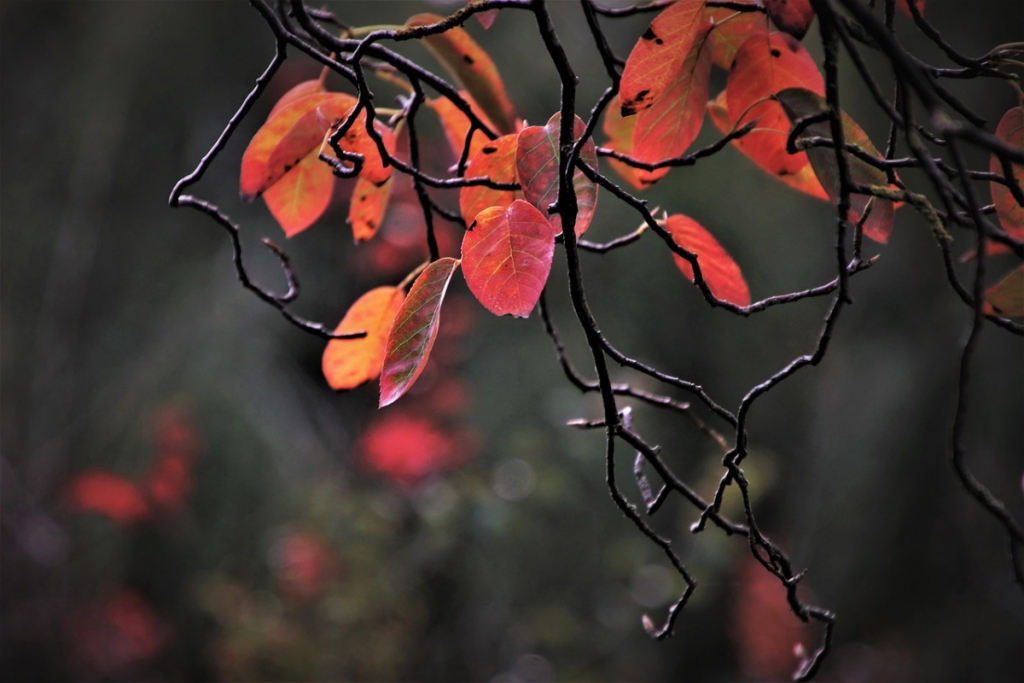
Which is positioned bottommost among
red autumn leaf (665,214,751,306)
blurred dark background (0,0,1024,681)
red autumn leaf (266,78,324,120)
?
blurred dark background (0,0,1024,681)

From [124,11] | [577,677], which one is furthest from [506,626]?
[124,11]

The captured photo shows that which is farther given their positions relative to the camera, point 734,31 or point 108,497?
point 108,497

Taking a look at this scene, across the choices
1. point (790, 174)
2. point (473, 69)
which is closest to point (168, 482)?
point (473, 69)

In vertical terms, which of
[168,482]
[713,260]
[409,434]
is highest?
[713,260]

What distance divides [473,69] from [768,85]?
0.19 m

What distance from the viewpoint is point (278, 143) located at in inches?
19.1

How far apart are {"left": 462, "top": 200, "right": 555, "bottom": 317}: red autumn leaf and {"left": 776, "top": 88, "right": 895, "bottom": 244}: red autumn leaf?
146mm

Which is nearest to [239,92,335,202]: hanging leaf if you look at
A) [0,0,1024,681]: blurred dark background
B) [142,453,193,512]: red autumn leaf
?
[0,0,1024,681]: blurred dark background

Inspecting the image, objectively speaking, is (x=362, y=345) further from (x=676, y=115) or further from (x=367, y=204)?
(x=676, y=115)

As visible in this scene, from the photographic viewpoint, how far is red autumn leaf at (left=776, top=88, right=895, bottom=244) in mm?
379

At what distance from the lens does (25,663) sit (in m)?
2.21

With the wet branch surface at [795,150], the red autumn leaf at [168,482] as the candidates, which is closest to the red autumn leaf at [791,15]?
the wet branch surface at [795,150]

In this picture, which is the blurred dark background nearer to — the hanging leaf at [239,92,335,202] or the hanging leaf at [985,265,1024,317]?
the hanging leaf at [239,92,335,202]

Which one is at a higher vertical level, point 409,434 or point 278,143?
point 278,143
